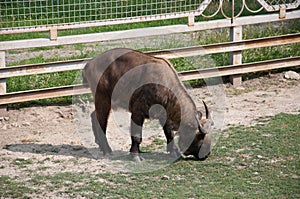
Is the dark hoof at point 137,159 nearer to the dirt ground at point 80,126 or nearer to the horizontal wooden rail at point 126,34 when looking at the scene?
the dirt ground at point 80,126

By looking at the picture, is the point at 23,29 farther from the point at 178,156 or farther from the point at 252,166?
the point at 252,166

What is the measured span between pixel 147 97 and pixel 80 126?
1.81 m

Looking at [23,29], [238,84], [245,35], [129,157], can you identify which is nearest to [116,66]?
[129,157]

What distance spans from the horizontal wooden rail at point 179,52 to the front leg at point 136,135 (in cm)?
204

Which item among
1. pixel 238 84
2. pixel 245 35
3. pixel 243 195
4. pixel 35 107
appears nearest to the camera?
pixel 243 195

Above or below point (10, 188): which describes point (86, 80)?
above

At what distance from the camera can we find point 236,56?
11.6 meters

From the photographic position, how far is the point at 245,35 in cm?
1315

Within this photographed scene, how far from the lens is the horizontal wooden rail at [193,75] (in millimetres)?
10070

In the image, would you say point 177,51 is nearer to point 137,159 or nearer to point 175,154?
point 175,154

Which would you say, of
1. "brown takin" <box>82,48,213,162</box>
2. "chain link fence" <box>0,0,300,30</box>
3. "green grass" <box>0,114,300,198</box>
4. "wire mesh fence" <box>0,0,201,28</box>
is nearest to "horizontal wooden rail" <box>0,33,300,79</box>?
"chain link fence" <box>0,0,300,30</box>

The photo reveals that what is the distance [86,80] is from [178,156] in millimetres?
1628

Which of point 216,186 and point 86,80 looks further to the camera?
point 86,80

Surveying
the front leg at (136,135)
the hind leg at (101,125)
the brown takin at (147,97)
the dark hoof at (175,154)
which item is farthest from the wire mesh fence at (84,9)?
the dark hoof at (175,154)
